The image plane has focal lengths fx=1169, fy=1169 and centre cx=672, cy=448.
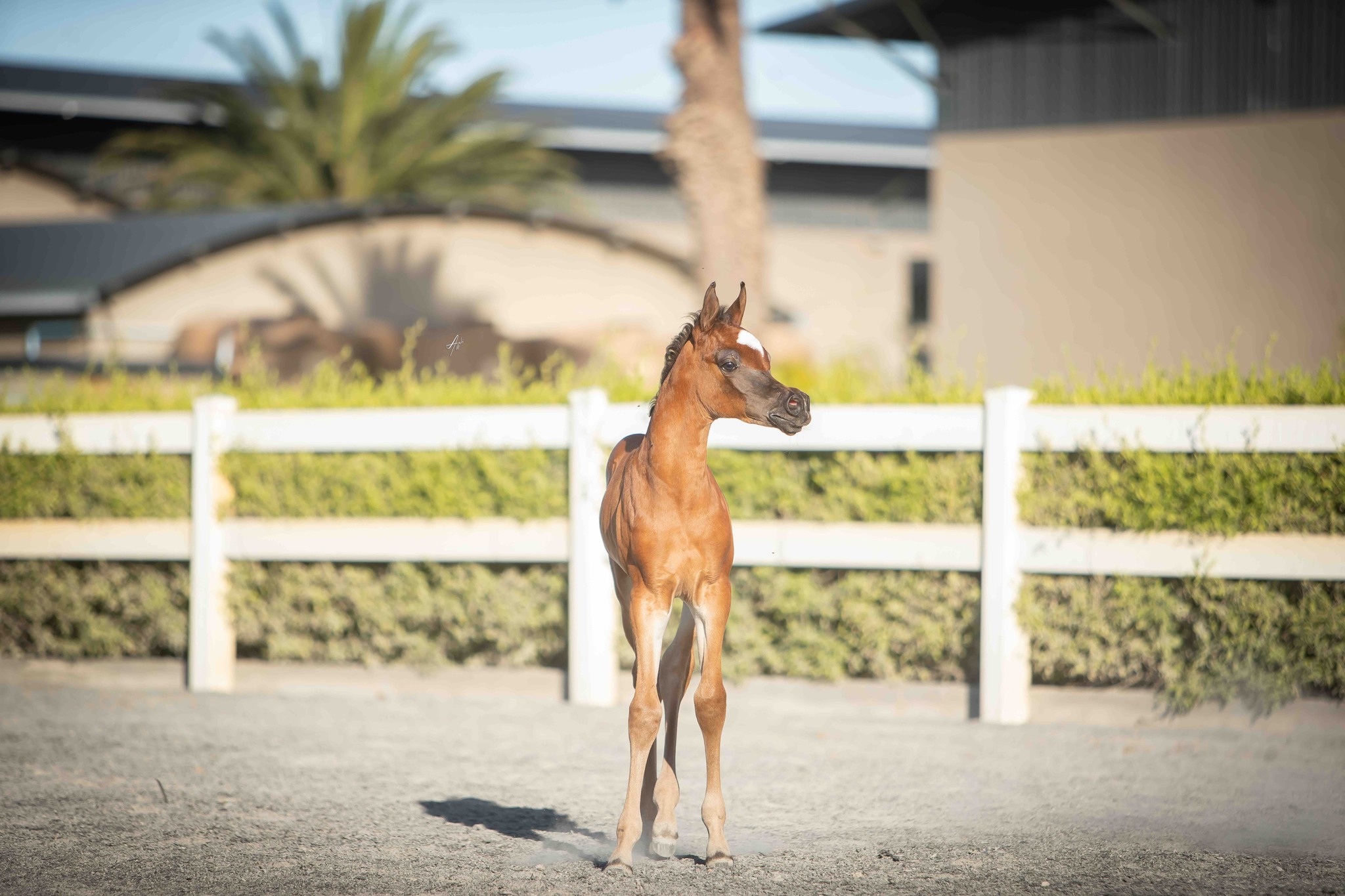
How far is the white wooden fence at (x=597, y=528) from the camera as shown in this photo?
581cm

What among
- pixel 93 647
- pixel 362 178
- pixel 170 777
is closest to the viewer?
pixel 170 777

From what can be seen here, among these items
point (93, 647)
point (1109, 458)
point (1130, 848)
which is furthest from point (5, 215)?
point (1130, 848)

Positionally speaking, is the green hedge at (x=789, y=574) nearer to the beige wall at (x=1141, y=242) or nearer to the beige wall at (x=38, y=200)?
the beige wall at (x=1141, y=242)

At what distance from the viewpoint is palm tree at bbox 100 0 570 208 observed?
73.7ft

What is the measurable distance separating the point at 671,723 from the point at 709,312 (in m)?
1.37

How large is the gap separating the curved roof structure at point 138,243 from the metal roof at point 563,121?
579 cm

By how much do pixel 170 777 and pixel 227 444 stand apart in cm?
276

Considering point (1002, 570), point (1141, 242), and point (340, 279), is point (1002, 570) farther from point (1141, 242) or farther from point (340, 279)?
point (1141, 242)

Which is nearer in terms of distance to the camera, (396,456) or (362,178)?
(396,456)

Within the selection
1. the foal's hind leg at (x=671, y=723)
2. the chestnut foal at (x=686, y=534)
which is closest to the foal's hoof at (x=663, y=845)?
the foal's hind leg at (x=671, y=723)

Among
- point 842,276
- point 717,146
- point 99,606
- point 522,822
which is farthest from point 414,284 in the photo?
point 522,822

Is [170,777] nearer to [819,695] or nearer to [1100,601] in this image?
[819,695]

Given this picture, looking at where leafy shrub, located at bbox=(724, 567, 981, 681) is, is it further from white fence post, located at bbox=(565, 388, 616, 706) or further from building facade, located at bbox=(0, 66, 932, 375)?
building facade, located at bbox=(0, 66, 932, 375)

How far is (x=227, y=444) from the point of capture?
7297mm
